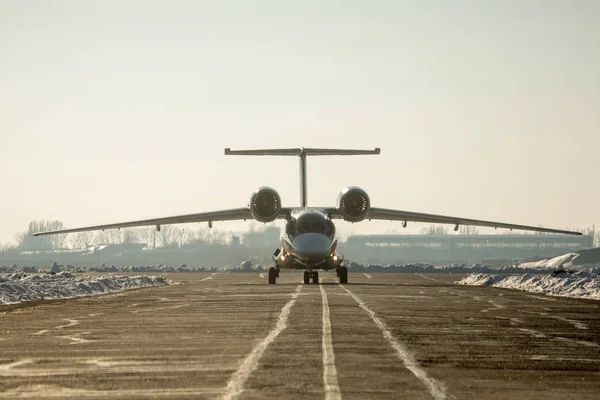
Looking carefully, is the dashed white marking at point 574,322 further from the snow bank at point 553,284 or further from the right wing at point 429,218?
the right wing at point 429,218

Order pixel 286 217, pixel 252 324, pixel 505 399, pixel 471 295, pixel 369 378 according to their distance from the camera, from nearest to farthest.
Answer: pixel 505 399
pixel 369 378
pixel 252 324
pixel 471 295
pixel 286 217

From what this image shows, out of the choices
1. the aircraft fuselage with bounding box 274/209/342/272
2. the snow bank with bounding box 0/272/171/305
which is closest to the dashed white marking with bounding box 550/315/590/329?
the snow bank with bounding box 0/272/171/305

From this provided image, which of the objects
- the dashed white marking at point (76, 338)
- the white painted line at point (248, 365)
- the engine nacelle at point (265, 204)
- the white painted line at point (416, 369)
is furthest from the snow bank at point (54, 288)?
the white painted line at point (416, 369)

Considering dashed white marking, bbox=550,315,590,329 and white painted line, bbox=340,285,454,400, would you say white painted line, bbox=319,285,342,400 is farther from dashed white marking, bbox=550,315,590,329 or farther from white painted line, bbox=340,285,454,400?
dashed white marking, bbox=550,315,590,329

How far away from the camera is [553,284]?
44.2 meters

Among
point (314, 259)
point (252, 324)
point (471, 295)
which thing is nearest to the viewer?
point (252, 324)

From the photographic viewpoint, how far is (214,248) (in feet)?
504

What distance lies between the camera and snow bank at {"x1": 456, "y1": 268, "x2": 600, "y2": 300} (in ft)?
128

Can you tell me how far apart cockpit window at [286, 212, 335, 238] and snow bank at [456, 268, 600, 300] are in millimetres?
8419

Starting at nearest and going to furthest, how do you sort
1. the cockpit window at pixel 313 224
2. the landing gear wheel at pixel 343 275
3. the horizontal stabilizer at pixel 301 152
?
the cockpit window at pixel 313 224, the landing gear wheel at pixel 343 275, the horizontal stabilizer at pixel 301 152

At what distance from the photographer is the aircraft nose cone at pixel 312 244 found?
48094 millimetres

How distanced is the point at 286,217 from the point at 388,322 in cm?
3047

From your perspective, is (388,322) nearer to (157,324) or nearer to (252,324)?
(252,324)

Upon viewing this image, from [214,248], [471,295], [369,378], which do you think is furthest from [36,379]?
[214,248]
